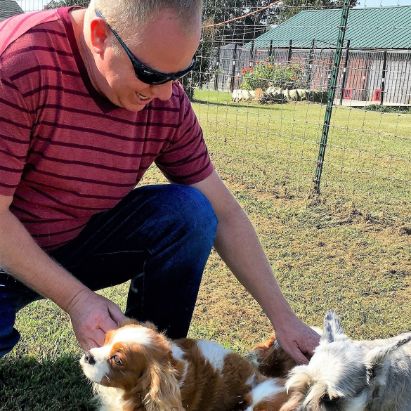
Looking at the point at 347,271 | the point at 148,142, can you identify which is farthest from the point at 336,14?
the point at 148,142

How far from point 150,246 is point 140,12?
3.53ft

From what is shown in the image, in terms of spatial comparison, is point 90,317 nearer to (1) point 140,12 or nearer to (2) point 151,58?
(2) point 151,58

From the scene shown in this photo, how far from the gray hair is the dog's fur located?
1.53 meters

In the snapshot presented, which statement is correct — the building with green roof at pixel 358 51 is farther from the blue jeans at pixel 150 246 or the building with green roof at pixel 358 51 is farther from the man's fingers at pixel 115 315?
the man's fingers at pixel 115 315

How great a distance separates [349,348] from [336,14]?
97.5ft

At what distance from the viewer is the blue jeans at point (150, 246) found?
8.27 feet

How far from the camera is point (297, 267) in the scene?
14.7 feet

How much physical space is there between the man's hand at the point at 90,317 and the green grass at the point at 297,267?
700 mm

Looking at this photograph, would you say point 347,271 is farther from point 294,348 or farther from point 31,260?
point 31,260

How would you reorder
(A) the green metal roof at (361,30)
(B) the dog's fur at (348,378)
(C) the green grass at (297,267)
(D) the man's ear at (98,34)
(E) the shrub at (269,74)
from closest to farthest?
(D) the man's ear at (98,34) < (B) the dog's fur at (348,378) < (C) the green grass at (297,267) < (E) the shrub at (269,74) < (A) the green metal roof at (361,30)

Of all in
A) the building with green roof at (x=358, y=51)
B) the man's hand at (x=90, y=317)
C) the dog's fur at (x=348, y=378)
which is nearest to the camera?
the man's hand at (x=90, y=317)

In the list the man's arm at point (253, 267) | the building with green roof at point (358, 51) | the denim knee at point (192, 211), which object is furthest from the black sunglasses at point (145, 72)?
the building with green roof at point (358, 51)

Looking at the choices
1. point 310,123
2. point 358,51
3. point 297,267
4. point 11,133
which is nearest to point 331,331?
point 11,133

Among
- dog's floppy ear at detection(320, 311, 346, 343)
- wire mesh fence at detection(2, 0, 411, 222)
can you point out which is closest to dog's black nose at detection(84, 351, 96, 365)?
dog's floppy ear at detection(320, 311, 346, 343)
